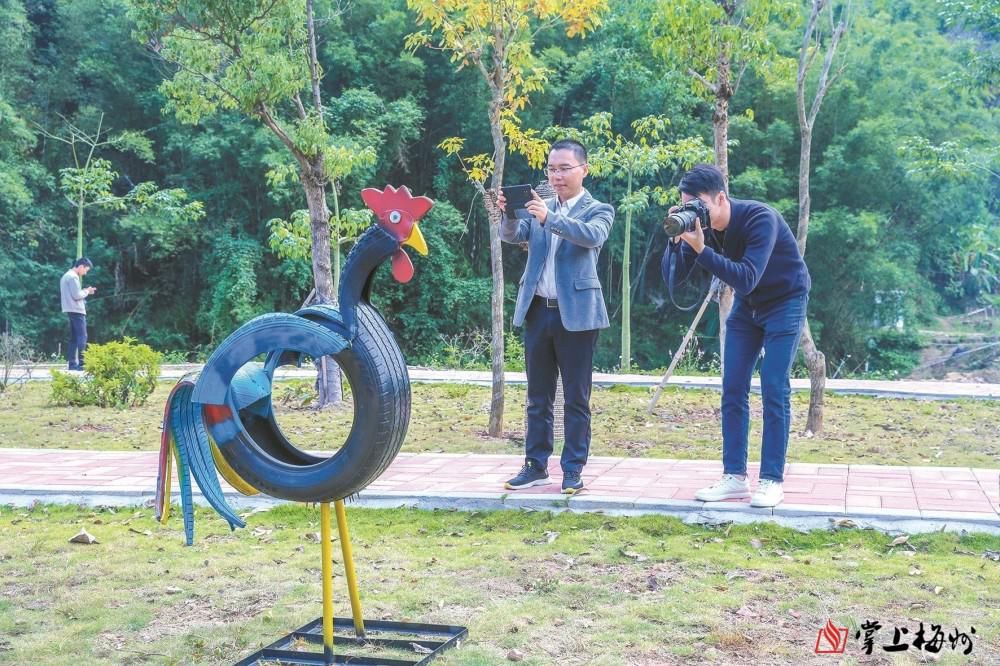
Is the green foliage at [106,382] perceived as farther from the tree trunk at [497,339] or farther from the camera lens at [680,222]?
the camera lens at [680,222]

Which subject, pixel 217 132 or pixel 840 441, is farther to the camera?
pixel 217 132

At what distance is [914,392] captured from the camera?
419 inches

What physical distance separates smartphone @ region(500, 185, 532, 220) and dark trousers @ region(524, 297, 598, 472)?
0.54 metres

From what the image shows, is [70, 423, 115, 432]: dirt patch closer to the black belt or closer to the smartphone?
the black belt

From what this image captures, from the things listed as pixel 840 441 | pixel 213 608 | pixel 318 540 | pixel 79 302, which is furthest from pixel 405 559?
pixel 79 302

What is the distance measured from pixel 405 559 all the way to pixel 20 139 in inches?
856

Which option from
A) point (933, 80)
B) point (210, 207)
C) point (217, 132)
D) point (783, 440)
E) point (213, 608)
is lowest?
point (213, 608)

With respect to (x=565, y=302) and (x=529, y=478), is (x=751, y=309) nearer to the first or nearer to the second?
(x=565, y=302)

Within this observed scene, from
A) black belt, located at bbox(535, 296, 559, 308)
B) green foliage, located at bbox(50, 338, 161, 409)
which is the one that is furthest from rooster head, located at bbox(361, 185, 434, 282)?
green foliage, located at bbox(50, 338, 161, 409)

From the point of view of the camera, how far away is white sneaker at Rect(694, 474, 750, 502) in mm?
5094

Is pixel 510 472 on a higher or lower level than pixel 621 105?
lower

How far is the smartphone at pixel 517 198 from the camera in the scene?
4.92 metres

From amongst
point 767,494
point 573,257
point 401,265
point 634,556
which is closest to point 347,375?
point 401,265

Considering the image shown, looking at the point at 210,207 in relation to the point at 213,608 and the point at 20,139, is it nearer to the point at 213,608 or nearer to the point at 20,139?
the point at 20,139
